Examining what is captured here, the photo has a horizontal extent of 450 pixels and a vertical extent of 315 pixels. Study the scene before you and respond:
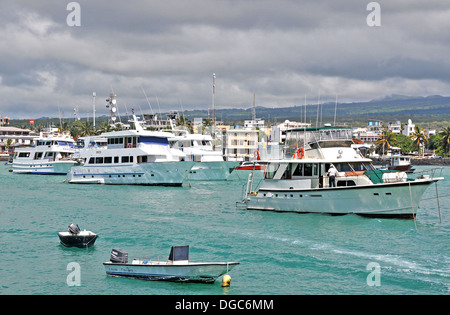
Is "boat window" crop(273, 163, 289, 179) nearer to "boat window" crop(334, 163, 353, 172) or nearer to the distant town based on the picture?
"boat window" crop(334, 163, 353, 172)

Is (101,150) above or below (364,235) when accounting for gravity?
above

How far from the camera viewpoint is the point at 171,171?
176ft

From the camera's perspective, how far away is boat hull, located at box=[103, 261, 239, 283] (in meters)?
16.2

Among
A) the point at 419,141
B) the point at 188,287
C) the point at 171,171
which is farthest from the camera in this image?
the point at 419,141

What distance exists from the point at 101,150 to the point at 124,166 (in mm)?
3682

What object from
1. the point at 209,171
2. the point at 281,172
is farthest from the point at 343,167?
the point at 209,171

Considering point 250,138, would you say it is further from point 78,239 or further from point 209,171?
point 78,239

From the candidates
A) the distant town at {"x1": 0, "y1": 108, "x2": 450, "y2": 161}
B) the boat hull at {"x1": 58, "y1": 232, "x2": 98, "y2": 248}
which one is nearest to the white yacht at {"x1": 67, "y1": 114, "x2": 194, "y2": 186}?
the boat hull at {"x1": 58, "y1": 232, "x2": 98, "y2": 248}

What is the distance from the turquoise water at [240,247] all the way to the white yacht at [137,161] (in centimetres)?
1612

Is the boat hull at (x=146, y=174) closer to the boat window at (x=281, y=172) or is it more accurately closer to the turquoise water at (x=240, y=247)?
the turquoise water at (x=240, y=247)

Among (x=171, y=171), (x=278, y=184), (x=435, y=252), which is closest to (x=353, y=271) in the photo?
(x=435, y=252)

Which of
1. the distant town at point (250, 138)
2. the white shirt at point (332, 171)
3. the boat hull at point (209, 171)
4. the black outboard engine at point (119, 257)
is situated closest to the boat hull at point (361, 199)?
the white shirt at point (332, 171)

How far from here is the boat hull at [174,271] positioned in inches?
638
